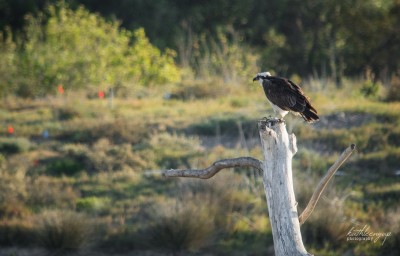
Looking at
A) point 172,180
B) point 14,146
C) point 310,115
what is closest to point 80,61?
point 14,146

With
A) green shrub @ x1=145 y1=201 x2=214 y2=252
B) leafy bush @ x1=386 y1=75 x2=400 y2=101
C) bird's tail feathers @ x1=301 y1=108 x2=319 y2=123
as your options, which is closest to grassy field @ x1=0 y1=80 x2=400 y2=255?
green shrub @ x1=145 y1=201 x2=214 y2=252

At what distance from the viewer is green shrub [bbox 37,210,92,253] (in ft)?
39.6

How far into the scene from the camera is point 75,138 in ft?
51.7

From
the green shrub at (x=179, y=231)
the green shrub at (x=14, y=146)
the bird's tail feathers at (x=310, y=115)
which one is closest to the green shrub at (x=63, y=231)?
the green shrub at (x=179, y=231)

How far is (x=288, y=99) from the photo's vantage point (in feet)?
25.9

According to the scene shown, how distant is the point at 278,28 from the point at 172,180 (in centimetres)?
1586

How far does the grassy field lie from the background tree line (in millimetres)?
5791

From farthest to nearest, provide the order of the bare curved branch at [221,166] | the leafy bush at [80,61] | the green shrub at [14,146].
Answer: the leafy bush at [80,61] < the green shrub at [14,146] < the bare curved branch at [221,166]

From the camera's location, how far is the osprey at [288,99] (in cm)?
776

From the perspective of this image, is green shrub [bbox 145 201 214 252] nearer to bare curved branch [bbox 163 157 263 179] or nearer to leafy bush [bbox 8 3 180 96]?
bare curved branch [bbox 163 157 263 179]

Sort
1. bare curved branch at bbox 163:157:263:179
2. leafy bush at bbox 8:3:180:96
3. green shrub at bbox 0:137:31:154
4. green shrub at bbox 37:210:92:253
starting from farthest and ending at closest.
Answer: leafy bush at bbox 8:3:180:96
green shrub at bbox 0:137:31:154
green shrub at bbox 37:210:92:253
bare curved branch at bbox 163:157:263:179

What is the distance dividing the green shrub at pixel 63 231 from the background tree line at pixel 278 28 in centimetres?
1084

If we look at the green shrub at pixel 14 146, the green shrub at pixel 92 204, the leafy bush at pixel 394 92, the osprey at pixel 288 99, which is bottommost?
the green shrub at pixel 92 204

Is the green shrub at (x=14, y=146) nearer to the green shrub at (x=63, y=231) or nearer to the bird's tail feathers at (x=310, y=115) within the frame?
the green shrub at (x=63, y=231)
